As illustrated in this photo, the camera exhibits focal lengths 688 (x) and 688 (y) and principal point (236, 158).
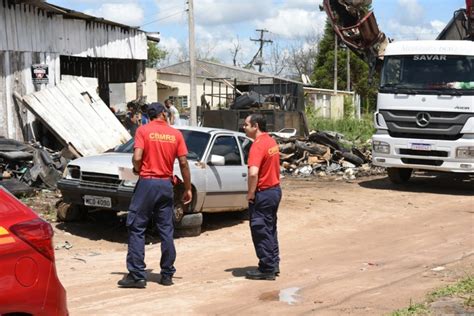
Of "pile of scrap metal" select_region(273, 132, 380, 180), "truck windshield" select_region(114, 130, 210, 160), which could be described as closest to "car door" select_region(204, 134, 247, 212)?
"truck windshield" select_region(114, 130, 210, 160)

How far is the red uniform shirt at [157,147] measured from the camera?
7180mm

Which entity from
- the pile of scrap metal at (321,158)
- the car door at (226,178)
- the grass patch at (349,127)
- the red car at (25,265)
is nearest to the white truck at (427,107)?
the pile of scrap metal at (321,158)

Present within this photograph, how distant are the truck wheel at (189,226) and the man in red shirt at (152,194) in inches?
107

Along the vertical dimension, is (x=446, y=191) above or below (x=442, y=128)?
below

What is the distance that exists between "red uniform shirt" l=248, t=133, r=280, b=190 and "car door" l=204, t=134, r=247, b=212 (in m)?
2.95

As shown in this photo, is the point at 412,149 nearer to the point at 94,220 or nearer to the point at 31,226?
the point at 94,220

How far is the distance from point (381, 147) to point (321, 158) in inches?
151

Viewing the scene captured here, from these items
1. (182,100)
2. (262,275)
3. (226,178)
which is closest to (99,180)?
(226,178)

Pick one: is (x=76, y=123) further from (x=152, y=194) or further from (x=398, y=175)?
(x=152, y=194)

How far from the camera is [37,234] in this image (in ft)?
13.0

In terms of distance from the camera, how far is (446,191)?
1591cm

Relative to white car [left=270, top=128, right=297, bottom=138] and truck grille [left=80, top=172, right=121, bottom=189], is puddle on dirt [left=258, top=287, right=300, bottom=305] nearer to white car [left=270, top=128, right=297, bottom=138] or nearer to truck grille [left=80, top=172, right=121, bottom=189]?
truck grille [left=80, top=172, right=121, bottom=189]

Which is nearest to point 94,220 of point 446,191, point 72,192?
point 72,192

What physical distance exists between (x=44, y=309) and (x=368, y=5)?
48.0ft
